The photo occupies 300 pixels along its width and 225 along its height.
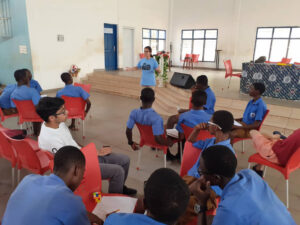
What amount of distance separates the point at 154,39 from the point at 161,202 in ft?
40.1

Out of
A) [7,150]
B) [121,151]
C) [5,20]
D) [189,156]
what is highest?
[5,20]

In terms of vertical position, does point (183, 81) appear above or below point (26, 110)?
above

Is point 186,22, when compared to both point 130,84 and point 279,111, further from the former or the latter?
point 279,111

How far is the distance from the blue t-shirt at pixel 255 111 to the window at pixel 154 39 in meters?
9.46

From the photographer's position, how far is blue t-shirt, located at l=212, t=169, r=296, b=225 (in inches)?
40.9

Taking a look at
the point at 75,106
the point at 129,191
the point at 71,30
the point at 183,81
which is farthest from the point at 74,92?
the point at 71,30

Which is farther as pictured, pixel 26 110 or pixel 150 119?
pixel 26 110

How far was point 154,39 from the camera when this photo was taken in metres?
12.4

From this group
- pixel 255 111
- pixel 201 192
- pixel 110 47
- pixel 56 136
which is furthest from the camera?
pixel 110 47

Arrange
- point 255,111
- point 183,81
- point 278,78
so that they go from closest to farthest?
point 255,111
point 278,78
point 183,81

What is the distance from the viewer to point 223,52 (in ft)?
39.3

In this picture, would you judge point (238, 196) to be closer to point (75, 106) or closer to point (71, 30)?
point (75, 106)

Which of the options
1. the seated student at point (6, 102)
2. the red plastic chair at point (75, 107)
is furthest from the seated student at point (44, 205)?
the seated student at point (6, 102)

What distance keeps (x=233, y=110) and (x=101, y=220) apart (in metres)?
4.77
